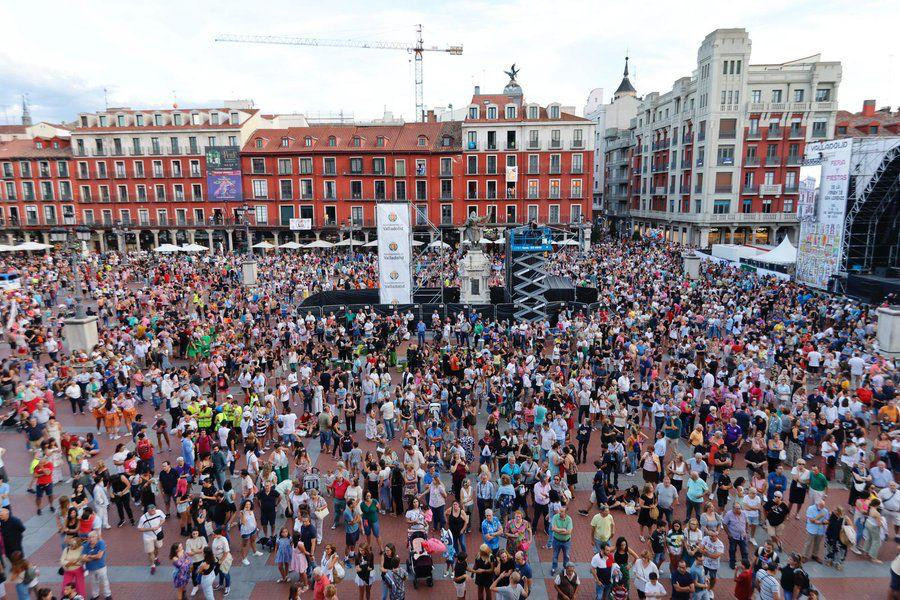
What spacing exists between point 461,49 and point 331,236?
49483 millimetres

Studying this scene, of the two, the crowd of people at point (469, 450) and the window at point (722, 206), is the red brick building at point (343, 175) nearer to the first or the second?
the window at point (722, 206)

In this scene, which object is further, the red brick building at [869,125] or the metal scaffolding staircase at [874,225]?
the red brick building at [869,125]

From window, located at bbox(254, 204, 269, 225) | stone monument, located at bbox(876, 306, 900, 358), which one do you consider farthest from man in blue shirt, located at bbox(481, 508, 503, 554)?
window, located at bbox(254, 204, 269, 225)

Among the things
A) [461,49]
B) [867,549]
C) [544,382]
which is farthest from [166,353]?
[461,49]

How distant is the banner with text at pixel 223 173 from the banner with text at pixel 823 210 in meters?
44.8

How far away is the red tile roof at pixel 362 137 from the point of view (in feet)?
167

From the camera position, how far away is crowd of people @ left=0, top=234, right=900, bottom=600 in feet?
28.1

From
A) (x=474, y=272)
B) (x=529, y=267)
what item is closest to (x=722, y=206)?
(x=529, y=267)

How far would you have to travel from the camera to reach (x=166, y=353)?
1875 cm

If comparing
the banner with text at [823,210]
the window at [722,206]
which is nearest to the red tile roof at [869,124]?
the window at [722,206]

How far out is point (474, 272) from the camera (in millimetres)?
25688

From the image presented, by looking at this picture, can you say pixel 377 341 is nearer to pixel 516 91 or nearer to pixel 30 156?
pixel 516 91

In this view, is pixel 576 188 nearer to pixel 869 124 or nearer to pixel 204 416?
pixel 869 124

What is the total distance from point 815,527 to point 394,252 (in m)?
18.8
